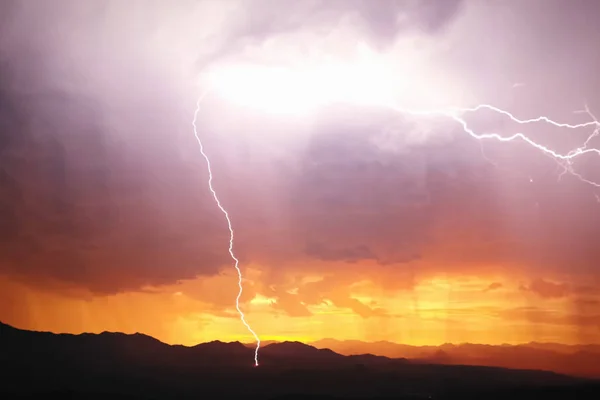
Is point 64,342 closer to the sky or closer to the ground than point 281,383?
closer to the sky

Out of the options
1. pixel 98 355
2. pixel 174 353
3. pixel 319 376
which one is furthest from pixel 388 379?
pixel 98 355

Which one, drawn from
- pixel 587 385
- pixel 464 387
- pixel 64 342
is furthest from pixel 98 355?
pixel 587 385

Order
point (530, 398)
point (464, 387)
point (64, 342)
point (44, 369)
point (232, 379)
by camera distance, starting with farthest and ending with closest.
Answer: point (64, 342) < point (44, 369) < point (232, 379) < point (464, 387) < point (530, 398)

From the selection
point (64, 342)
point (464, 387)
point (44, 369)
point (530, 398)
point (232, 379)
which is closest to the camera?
point (530, 398)

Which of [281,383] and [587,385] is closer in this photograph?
[587,385]

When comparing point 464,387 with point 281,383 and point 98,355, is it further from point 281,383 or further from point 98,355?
point 98,355

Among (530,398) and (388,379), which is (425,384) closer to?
(388,379)
